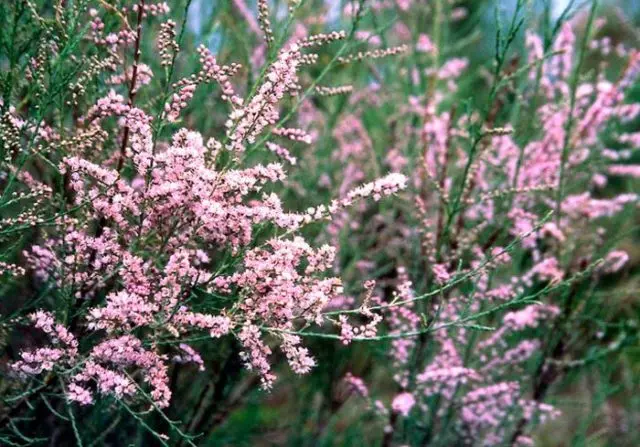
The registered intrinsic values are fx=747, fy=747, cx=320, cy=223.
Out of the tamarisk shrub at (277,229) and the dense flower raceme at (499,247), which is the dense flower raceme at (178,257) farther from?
the dense flower raceme at (499,247)

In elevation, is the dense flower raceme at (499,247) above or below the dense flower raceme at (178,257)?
above

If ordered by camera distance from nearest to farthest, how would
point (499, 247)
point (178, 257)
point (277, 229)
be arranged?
1. point (178, 257)
2. point (277, 229)
3. point (499, 247)

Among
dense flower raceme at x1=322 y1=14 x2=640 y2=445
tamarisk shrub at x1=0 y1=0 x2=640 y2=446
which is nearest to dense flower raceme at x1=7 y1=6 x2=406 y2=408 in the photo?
tamarisk shrub at x1=0 y1=0 x2=640 y2=446

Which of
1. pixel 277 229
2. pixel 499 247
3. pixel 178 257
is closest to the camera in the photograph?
pixel 178 257

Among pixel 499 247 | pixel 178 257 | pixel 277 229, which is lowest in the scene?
pixel 178 257

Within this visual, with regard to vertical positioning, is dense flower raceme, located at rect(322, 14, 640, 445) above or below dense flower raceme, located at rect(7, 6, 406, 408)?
above

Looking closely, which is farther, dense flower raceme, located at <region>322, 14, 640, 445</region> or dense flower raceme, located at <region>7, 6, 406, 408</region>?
dense flower raceme, located at <region>322, 14, 640, 445</region>

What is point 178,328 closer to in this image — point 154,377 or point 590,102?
point 154,377

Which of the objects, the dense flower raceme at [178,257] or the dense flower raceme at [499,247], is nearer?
the dense flower raceme at [178,257]

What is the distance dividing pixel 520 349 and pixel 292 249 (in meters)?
2.20

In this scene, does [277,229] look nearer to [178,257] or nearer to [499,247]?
[178,257]

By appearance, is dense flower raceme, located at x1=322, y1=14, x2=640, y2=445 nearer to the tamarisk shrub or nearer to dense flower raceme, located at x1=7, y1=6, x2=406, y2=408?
the tamarisk shrub

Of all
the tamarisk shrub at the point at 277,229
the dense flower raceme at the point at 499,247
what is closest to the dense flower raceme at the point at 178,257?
the tamarisk shrub at the point at 277,229

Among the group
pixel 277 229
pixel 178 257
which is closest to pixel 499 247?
pixel 277 229
